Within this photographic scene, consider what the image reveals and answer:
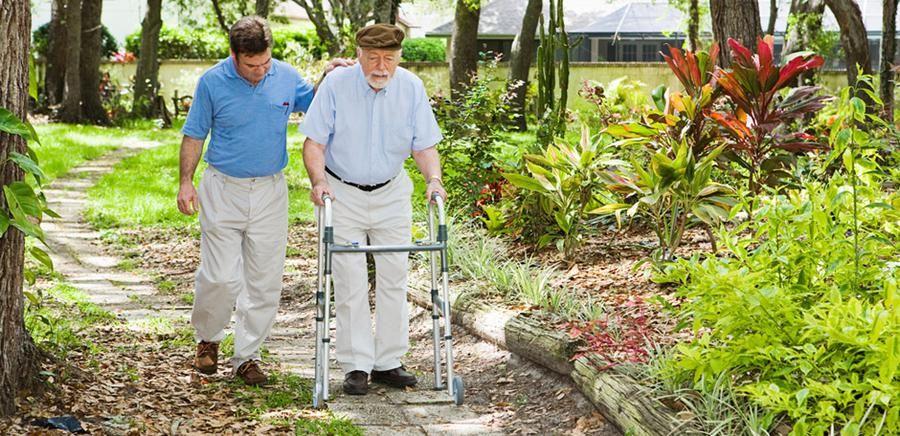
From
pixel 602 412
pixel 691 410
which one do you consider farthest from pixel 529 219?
pixel 691 410

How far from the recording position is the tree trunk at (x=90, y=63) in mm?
24344

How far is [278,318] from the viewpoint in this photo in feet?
27.5

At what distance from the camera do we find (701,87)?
7.67m

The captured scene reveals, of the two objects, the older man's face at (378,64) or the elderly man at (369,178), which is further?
the elderly man at (369,178)

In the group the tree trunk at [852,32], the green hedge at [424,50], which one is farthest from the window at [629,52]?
the tree trunk at [852,32]

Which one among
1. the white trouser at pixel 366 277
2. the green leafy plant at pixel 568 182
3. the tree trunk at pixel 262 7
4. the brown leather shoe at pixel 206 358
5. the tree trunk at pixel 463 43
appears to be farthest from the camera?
the tree trunk at pixel 262 7

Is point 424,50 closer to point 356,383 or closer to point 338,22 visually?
point 338,22

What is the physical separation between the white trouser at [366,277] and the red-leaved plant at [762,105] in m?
2.61

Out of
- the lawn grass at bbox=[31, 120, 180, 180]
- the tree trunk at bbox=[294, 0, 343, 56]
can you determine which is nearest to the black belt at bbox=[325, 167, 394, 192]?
the lawn grass at bbox=[31, 120, 180, 180]

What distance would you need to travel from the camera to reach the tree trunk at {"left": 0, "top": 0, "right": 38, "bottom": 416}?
4680 mm

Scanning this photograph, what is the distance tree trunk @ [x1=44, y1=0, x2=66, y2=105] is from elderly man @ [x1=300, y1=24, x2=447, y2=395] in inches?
834

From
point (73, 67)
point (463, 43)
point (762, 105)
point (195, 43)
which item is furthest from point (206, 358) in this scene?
point (195, 43)

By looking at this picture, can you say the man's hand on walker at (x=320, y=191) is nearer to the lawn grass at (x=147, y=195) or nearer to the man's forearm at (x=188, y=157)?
the man's forearm at (x=188, y=157)

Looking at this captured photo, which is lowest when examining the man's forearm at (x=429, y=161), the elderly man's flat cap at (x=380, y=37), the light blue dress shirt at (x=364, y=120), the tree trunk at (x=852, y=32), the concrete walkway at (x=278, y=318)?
the concrete walkway at (x=278, y=318)
